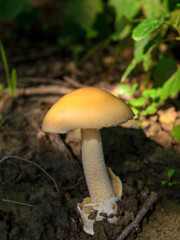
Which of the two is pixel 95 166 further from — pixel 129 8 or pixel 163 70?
pixel 129 8

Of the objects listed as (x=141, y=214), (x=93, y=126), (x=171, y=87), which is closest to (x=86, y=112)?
(x=93, y=126)

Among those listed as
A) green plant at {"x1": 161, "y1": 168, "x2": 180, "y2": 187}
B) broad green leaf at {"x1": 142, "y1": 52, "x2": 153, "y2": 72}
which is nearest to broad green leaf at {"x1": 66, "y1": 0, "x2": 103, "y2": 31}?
broad green leaf at {"x1": 142, "y1": 52, "x2": 153, "y2": 72}

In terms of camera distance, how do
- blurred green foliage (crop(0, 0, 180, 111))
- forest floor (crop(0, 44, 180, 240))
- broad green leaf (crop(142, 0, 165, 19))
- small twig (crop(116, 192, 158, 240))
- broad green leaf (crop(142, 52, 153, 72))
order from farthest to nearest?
broad green leaf (crop(142, 52, 153, 72)) → broad green leaf (crop(142, 0, 165, 19)) → blurred green foliage (crop(0, 0, 180, 111)) → forest floor (crop(0, 44, 180, 240)) → small twig (crop(116, 192, 158, 240))

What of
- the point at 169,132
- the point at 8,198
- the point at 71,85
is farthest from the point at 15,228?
the point at 71,85

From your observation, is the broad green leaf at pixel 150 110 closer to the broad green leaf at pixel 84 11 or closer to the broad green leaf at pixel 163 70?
the broad green leaf at pixel 163 70

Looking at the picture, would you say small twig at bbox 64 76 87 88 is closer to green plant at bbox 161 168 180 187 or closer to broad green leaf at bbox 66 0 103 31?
broad green leaf at bbox 66 0 103 31

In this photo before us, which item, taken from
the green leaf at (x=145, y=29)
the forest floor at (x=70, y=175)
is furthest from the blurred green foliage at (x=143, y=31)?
the forest floor at (x=70, y=175)

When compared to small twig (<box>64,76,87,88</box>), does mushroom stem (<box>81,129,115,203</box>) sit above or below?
above

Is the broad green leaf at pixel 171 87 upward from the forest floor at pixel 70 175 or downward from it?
upward
